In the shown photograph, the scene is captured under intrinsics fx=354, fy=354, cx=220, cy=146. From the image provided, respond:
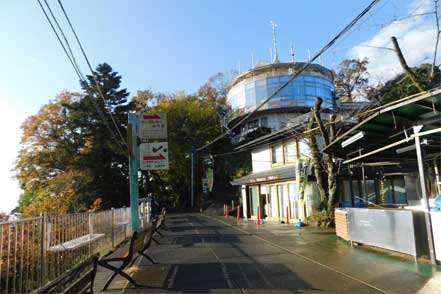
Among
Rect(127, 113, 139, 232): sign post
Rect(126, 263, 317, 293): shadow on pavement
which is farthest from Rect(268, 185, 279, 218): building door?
Rect(126, 263, 317, 293): shadow on pavement

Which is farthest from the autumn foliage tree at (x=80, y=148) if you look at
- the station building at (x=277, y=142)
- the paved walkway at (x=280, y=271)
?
the paved walkway at (x=280, y=271)

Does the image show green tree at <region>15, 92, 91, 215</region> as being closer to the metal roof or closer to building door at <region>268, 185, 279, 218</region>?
building door at <region>268, 185, 279, 218</region>

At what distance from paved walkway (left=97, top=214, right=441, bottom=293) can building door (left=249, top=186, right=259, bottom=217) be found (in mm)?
13754

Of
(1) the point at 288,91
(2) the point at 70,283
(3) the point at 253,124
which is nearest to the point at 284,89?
(1) the point at 288,91

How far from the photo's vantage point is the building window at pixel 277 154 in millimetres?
22041

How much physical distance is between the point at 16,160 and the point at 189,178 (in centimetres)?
1969

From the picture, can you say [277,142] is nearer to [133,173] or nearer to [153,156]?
[153,156]

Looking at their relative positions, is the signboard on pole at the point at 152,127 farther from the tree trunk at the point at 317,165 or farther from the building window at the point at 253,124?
the building window at the point at 253,124

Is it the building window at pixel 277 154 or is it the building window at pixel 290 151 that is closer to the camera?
the building window at pixel 290 151

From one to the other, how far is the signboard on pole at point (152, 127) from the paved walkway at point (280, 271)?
426 centimetres

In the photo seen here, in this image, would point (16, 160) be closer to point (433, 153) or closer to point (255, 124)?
point (255, 124)

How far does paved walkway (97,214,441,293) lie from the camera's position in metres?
5.96

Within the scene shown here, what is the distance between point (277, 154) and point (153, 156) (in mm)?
11567

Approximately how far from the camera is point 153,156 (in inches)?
501
